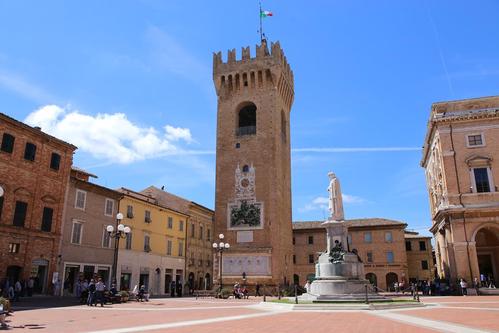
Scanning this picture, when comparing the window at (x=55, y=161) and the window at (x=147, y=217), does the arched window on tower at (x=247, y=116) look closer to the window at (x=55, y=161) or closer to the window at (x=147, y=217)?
the window at (x=147, y=217)

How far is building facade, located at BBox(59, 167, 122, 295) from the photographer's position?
32.9 metres

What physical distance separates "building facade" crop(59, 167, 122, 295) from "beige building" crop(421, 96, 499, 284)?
29.1 m

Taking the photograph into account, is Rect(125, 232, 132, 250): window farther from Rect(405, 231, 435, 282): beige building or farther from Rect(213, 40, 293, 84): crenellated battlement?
Rect(405, 231, 435, 282): beige building

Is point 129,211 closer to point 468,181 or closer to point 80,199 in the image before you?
point 80,199

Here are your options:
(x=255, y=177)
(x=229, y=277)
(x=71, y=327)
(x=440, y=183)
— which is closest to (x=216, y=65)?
(x=255, y=177)

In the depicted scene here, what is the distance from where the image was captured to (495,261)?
39.7 m

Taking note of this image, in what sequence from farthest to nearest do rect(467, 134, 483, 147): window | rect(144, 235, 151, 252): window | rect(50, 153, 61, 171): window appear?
rect(144, 235, 151, 252): window < rect(467, 134, 483, 147): window < rect(50, 153, 61, 171): window

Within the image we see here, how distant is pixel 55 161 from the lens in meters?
32.6

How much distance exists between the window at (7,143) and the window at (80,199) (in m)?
7.01

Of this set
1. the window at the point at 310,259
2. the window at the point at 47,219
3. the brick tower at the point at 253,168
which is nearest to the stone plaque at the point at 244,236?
the brick tower at the point at 253,168

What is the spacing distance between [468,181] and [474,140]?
392 cm

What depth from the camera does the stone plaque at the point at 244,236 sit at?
142ft

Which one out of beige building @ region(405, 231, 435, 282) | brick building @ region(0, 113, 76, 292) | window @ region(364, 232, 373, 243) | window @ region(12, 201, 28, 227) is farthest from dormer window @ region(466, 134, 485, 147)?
window @ region(12, 201, 28, 227)

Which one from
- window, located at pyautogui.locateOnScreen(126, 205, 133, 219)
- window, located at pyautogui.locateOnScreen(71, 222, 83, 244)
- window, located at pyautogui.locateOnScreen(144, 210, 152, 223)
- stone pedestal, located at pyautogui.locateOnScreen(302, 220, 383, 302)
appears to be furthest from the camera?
window, located at pyautogui.locateOnScreen(144, 210, 152, 223)
